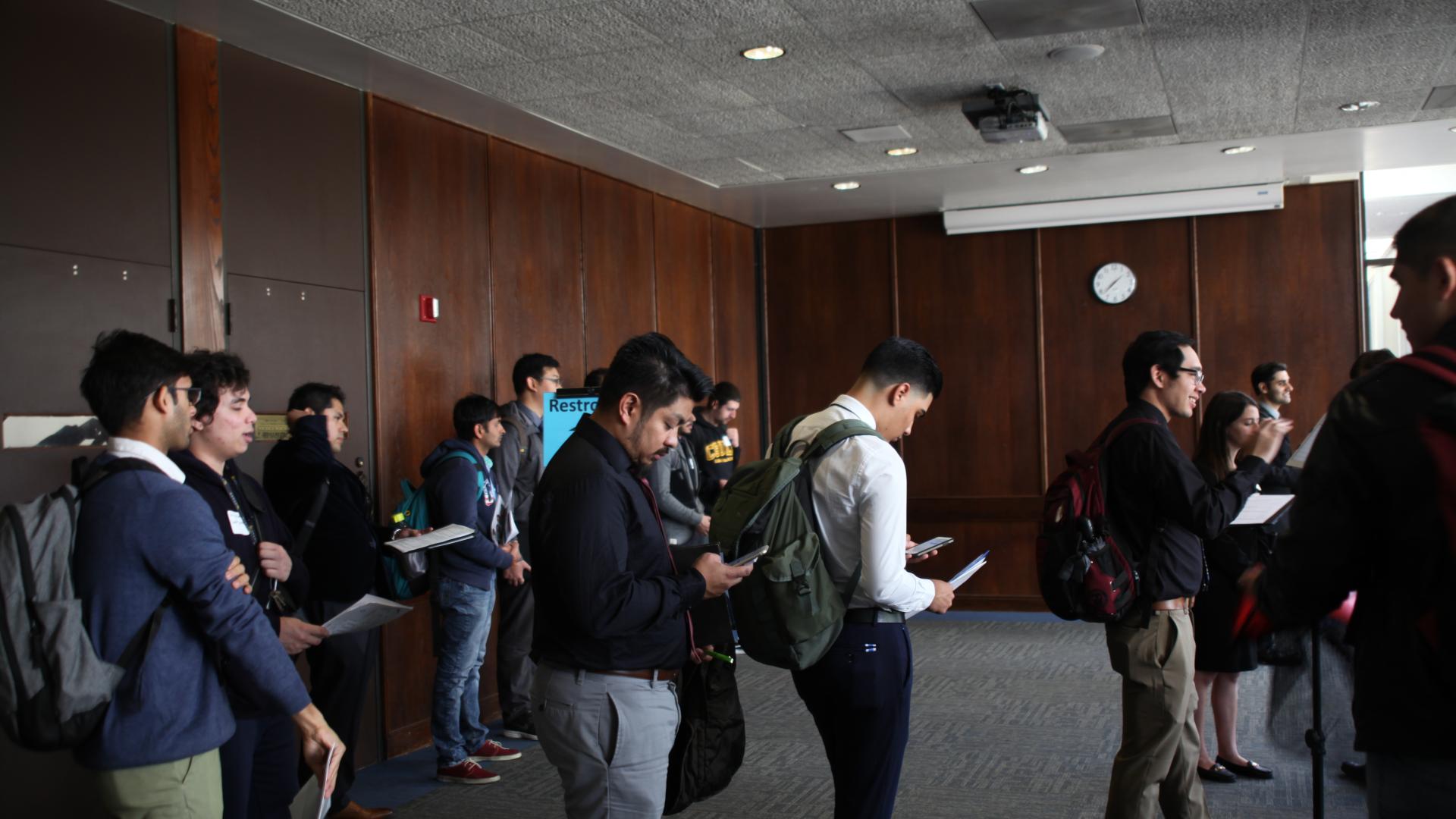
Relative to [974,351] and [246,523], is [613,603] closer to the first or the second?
[246,523]

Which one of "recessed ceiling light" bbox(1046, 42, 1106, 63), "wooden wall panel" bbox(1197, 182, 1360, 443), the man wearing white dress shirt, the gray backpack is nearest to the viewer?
the gray backpack

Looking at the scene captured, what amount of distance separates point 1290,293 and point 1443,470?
788 centimetres

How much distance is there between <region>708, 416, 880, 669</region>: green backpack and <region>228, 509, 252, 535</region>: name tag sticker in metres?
1.20

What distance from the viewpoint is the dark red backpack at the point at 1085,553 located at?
306cm

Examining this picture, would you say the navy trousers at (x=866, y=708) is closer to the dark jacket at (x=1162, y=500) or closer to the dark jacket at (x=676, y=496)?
the dark jacket at (x=1162, y=500)

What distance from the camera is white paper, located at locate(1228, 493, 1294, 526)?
3359 millimetres

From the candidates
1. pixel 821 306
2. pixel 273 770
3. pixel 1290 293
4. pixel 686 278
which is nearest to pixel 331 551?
pixel 273 770

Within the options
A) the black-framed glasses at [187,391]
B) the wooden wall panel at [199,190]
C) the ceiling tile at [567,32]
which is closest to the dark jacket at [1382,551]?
the black-framed glasses at [187,391]

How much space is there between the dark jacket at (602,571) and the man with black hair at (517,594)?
116 inches

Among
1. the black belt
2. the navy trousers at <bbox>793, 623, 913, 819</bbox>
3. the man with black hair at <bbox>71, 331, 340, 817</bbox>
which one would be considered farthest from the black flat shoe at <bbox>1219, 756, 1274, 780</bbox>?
the man with black hair at <bbox>71, 331, 340, 817</bbox>

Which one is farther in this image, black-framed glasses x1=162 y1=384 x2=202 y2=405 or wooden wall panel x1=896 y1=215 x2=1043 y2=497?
wooden wall panel x1=896 y1=215 x2=1043 y2=497

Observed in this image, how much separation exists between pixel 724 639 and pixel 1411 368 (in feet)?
4.93

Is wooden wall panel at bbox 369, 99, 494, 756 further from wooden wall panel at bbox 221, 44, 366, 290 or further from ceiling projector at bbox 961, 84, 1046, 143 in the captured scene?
ceiling projector at bbox 961, 84, 1046, 143

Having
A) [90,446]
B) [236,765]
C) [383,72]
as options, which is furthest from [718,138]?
[236,765]
